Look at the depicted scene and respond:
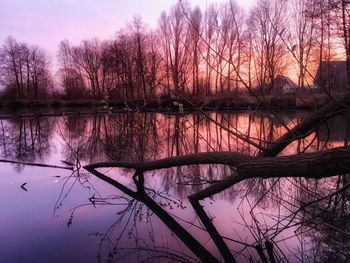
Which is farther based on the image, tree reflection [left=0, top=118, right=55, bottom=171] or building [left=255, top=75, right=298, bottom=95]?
tree reflection [left=0, top=118, right=55, bottom=171]

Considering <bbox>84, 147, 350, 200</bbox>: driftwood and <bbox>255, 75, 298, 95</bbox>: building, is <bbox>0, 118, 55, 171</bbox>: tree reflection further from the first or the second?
<bbox>255, 75, 298, 95</bbox>: building

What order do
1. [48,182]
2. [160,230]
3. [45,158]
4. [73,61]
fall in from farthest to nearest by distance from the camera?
1. [73,61]
2. [45,158]
3. [48,182]
4. [160,230]

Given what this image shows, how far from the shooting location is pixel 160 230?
15.9 ft

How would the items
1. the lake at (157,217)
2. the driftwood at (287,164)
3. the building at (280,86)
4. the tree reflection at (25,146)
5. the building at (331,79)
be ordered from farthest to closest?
the tree reflection at (25,146) < the lake at (157,217) < the building at (280,86) < the building at (331,79) < the driftwood at (287,164)

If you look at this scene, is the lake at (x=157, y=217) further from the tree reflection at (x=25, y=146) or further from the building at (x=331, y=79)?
the tree reflection at (x=25, y=146)

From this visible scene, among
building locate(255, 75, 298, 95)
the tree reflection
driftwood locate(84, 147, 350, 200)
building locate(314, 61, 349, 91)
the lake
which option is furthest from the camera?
the tree reflection

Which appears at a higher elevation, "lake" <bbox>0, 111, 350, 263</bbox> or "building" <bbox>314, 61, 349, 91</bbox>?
"building" <bbox>314, 61, 349, 91</bbox>

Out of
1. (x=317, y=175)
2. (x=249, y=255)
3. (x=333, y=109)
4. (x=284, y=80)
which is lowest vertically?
(x=249, y=255)

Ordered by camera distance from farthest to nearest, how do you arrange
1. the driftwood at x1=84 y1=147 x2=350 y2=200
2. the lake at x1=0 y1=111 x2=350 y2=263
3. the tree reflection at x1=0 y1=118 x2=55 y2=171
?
the tree reflection at x1=0 y1=118 x2=55 y2=171 → the lake at x1=0 y1=111 x2=350 y2=263 → the driftwood at x1=84 y1=147 x2=350 y2=200

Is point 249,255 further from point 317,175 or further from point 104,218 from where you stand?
point 104,218

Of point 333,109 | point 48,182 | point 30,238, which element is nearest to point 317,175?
point 333,109

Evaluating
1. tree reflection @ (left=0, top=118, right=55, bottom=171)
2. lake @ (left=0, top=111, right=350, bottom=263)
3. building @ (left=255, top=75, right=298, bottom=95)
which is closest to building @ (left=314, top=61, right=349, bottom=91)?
building @ (left=255, top=75, right=298, bottom=95)

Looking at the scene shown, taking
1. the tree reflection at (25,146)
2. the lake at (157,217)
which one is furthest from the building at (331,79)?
the tree reflection at (25,146)

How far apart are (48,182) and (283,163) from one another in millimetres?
5443
